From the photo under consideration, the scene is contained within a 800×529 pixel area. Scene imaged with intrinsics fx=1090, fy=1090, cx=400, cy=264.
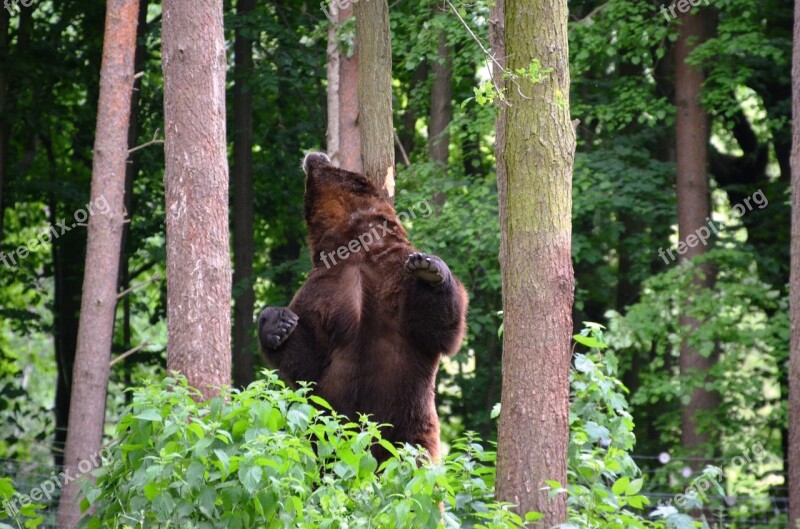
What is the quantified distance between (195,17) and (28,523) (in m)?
3.61

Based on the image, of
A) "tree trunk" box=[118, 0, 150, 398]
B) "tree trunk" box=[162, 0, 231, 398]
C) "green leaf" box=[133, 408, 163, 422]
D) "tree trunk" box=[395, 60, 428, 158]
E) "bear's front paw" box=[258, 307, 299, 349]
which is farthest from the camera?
"tree trunk" box=[395, 60, 428, 158]

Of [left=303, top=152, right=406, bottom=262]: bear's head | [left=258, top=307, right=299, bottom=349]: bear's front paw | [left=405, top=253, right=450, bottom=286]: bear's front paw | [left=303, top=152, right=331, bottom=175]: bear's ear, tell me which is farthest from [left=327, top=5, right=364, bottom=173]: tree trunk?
[left=405, top=253, right=450, bottom=286]: bear's front paw

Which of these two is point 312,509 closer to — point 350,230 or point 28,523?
point 28,523

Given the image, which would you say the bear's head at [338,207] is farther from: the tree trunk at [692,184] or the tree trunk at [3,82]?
the tree trunk at [3,82]

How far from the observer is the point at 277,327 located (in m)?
6.76

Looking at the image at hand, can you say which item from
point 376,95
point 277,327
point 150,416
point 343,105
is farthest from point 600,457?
A: point 343,105

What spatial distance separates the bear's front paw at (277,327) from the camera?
6.75m

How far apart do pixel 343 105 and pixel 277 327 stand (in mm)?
3961

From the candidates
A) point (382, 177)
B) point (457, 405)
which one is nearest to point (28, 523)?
point (382, 177)

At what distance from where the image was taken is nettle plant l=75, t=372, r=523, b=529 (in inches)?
180

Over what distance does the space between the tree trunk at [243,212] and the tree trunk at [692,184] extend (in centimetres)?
629

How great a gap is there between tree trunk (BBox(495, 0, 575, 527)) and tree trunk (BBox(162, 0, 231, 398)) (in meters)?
2.24

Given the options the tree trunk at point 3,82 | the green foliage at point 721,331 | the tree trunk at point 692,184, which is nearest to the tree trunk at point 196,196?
the green foliage at point 721,331

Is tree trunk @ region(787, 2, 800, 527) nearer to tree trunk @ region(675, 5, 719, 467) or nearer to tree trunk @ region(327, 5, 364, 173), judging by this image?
tree trunk @ region(675, 5, 719, 467)
